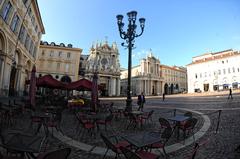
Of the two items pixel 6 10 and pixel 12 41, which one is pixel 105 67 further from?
pixel 6 10

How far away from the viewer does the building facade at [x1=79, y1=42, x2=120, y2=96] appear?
61.5m

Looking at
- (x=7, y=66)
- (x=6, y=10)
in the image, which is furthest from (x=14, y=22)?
(x=7, y=66)

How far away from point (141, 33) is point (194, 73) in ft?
215

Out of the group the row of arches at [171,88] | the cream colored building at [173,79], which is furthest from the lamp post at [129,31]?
the row of arches at [171,88]

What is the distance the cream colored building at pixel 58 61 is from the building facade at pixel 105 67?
27.7 ft

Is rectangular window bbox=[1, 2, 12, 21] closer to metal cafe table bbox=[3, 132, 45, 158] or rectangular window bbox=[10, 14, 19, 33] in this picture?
rectangular window bbox=[10, 14, 19, 33]

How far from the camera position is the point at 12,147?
310 cm

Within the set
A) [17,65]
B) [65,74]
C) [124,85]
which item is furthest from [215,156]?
[124,85]

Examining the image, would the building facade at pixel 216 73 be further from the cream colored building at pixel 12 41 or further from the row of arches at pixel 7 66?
the row of arches at pixel 7 66

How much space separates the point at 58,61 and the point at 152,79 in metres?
43.9

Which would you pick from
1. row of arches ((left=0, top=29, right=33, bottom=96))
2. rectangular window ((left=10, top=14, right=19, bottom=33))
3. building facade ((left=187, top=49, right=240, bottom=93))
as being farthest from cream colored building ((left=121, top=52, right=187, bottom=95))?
rectangular window ((left=10, top=14, right=19, bottom=33))

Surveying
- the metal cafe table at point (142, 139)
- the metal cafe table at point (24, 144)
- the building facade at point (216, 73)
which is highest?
the building facade at point (216, 73)

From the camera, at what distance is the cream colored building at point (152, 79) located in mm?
77600

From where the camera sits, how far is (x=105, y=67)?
2512 inches
